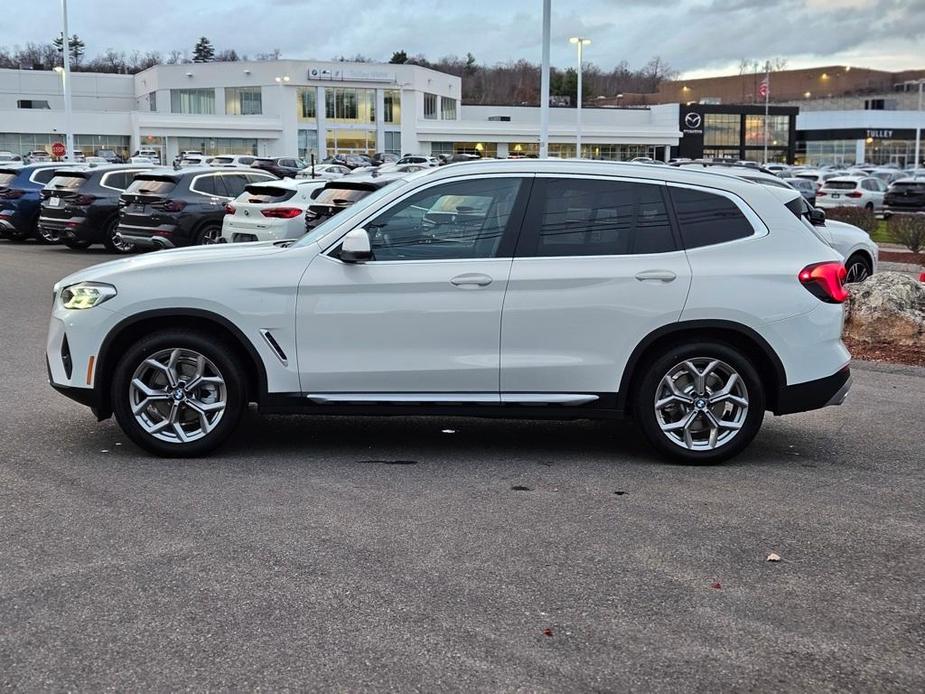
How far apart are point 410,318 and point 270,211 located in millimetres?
11377

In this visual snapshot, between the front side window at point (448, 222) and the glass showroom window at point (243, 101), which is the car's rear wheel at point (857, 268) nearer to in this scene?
the front side window at point (448, 222)

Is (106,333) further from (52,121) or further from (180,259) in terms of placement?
(52,121)

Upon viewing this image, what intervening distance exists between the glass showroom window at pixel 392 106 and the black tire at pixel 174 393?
9765 cm

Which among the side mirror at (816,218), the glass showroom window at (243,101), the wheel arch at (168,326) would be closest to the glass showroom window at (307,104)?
the glass showroom window at (243,101)

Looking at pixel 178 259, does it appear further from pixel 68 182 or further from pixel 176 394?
pixel 68 182

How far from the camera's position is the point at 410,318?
6.30m

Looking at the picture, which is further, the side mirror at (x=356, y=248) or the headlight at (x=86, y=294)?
the headlight at (x=86, y=294)

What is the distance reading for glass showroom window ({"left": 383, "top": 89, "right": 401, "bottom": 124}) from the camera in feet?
333

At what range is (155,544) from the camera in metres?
4.94

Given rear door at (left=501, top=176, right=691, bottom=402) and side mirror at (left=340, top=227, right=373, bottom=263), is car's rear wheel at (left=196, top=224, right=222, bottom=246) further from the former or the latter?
rear door at (left=501, top=176, right=691, bottom=402)

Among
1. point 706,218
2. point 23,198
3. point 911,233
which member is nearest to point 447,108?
point 23,198

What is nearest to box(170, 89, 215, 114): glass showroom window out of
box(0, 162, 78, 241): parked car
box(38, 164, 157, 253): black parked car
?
box(0, 162, 78, 241): parked car

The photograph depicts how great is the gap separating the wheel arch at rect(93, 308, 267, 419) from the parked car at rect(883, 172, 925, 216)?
31.5 meters

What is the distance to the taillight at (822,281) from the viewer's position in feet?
20.9
